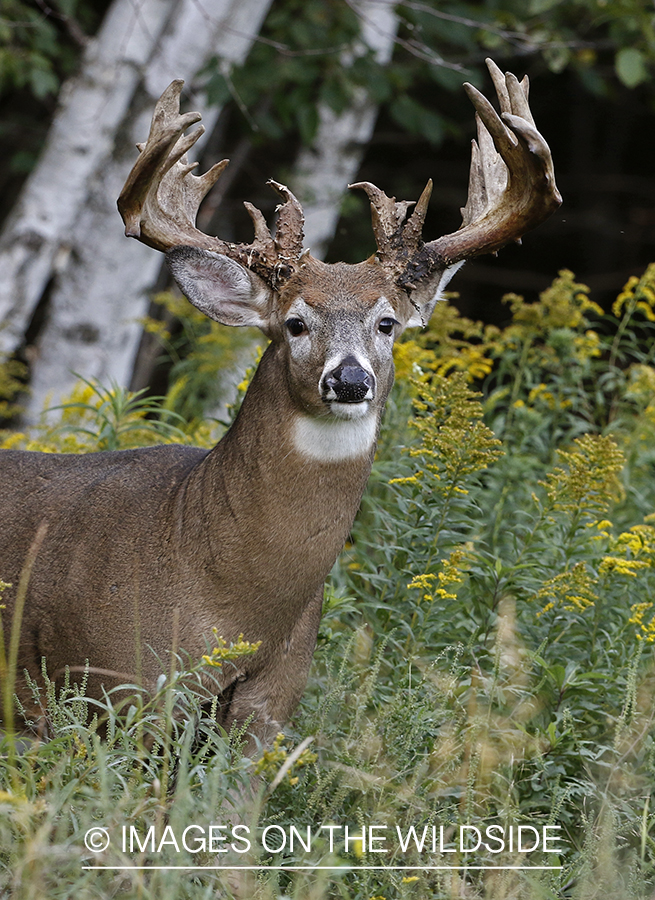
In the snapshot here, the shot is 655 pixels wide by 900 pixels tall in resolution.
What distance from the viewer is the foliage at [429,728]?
2824 mm

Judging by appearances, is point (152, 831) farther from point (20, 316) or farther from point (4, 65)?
point (4, 65)

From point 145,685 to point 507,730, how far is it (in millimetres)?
1189

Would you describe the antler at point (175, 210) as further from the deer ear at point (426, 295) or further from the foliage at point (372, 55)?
the foliage at point (372, 55)

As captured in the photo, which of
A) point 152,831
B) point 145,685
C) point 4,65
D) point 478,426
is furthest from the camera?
point 4,65

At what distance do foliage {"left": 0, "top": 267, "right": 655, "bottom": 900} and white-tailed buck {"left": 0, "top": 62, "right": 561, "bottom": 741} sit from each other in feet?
0.66

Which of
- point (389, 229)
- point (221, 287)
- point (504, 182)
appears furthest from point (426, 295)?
point (221, 287)

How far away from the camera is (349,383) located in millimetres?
3598

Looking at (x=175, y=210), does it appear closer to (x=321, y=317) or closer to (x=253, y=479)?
(x=321, y=317)

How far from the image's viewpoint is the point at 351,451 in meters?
3.91

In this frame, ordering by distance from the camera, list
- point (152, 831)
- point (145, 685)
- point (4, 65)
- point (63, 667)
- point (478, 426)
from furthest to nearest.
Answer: point (4, 65) < point (478, 426) < point (63, 667) < point (145, 685) < point (152, 831)

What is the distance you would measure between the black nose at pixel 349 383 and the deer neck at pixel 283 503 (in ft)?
0.80

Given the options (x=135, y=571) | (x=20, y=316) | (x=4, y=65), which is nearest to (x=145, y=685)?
(x=135, y=571)

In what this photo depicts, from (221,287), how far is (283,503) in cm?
88

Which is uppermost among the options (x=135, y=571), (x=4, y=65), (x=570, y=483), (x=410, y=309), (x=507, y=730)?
(x=4, y=65)
